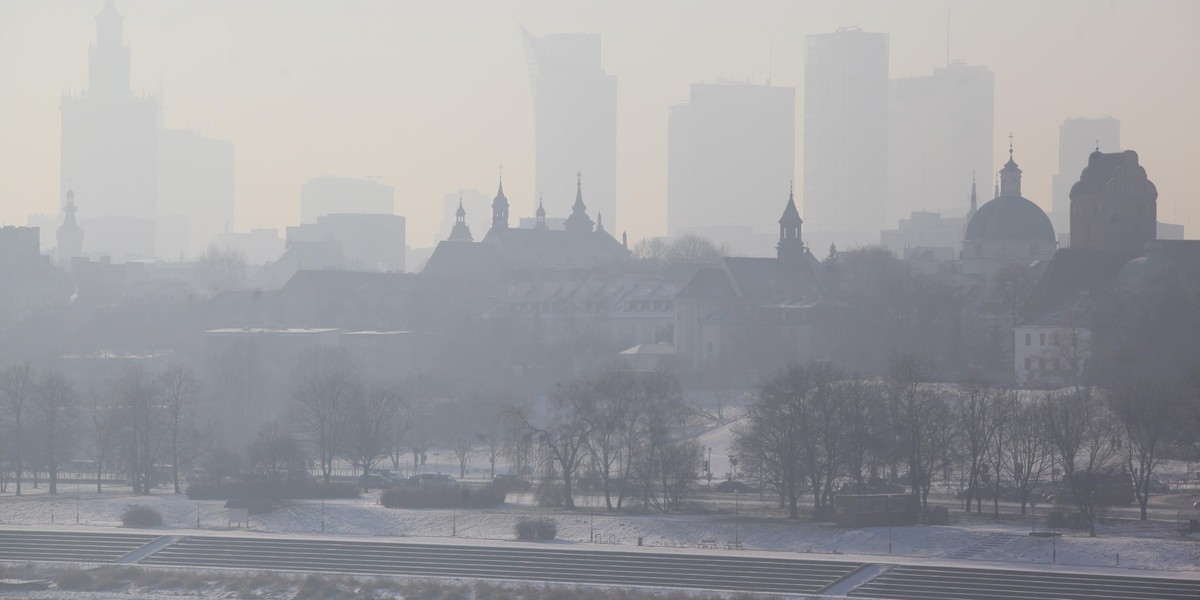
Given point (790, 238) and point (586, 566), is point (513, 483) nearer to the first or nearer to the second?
point (586, 566)

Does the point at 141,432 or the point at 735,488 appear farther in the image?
the point at 141,432

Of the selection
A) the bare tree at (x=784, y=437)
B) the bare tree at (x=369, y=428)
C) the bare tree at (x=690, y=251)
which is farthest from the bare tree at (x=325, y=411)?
the bare tree at (x=690, y=251)

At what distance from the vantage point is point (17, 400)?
6675cm

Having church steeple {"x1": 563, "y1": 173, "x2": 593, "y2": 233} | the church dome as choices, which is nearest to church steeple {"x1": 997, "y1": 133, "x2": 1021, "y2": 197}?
the church dome

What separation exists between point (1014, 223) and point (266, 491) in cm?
7033

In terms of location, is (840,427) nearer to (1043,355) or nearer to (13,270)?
(1043,355)

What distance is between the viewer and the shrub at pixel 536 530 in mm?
48562

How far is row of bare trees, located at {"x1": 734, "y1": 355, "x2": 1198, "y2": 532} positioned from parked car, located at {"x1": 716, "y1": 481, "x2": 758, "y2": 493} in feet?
5.27

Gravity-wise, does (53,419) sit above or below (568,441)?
above

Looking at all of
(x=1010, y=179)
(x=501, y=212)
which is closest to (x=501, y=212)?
(x=501, y=212)

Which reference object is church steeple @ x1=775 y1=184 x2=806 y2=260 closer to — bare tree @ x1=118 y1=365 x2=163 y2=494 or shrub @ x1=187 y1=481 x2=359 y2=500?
bare tree @ x1=118 y1=365 x2=163 y2=494

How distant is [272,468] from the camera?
57.9 metres

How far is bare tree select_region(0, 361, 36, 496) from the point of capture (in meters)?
62.5

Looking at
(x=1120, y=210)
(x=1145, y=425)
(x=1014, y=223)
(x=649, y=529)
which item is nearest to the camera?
(x=649, y=529)
